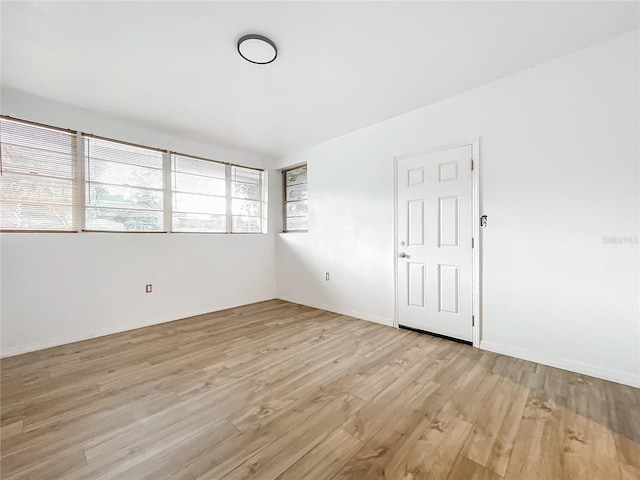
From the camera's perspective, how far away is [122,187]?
11.0 ft

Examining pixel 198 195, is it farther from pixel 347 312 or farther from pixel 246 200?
pixel 347 312

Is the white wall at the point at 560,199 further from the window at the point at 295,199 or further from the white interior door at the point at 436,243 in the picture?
the window at the point at 295,199

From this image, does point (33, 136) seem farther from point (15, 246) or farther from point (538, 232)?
point (538, 232)

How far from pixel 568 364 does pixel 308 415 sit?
2.24 meters

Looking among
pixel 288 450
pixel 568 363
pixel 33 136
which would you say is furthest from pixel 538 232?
pixel 33 136

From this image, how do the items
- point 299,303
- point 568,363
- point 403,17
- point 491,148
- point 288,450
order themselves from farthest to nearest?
point 299,303 → point 491,148 → point 568,363 → point 403,17 → point 288,450

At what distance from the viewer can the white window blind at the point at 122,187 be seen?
124 inches

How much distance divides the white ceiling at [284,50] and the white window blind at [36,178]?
441 millimetres

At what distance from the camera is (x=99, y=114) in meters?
3.15

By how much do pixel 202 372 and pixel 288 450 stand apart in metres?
1.20

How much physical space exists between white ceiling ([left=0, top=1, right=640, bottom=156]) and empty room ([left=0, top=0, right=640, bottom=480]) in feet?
0.07

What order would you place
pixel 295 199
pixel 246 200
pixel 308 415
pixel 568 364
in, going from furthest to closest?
pixel 295 199, pixel 246 200, pixel 568 364, pixel 308 415

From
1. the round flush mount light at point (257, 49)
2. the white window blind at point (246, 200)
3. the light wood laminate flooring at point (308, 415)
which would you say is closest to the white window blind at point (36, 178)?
the light wood laminate flooring at point (308, 415)

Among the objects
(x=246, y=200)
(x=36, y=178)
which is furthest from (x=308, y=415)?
(x=246, y=200)
